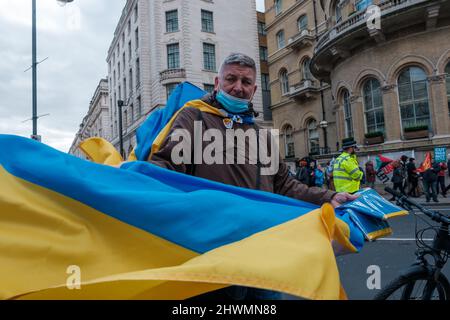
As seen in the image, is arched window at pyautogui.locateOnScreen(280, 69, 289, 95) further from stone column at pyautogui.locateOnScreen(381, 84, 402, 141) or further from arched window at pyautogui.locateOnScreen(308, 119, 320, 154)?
stone column at pyautogui.locateOnScreen(381, 84, 402, 141)

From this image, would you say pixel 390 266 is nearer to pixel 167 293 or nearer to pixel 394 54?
pixel 167 293

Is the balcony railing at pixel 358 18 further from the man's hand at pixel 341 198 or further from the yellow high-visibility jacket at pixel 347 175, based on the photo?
the man's hand at pixel 341 198

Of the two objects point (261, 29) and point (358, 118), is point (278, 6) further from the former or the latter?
point (358, 118)

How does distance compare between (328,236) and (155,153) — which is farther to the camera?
(155,153)

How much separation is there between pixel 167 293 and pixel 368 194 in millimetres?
1565

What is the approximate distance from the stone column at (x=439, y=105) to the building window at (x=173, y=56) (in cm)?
2251

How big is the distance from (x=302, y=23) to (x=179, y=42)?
11735mm

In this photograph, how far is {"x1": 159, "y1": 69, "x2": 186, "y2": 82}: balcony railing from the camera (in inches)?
1283

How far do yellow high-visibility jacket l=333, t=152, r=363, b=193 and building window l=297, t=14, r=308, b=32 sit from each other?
24.9 metres

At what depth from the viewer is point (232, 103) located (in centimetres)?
227

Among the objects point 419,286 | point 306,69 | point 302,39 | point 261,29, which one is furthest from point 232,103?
point 261,29
